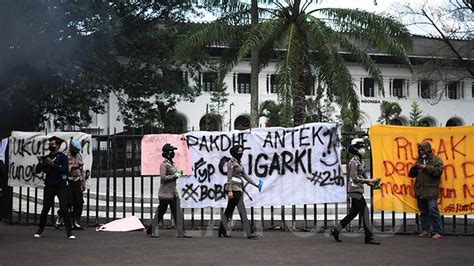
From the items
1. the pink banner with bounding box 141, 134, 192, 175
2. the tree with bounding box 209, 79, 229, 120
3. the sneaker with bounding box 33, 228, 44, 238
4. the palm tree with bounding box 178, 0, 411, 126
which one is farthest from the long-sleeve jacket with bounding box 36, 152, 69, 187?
the tree with bounding box 209, 79, 229, 120

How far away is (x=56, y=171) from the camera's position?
10.0 metres

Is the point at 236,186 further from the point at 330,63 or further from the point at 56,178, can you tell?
the point at 330,63

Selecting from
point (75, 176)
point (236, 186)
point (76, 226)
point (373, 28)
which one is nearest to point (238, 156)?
point (236, 186)

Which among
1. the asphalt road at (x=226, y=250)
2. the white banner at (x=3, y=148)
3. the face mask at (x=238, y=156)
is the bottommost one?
the asphalt road at (x=226, y=250)

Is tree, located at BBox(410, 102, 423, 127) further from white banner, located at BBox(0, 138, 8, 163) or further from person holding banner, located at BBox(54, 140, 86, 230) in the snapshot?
person holding banner, located at BBox(54, 140, 86, 230)

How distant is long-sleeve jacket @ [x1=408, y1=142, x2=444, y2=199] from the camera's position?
32.6 feet

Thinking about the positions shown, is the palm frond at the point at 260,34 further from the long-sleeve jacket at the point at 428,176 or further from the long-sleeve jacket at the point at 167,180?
the long-sleeve jacket at the point at 428,176

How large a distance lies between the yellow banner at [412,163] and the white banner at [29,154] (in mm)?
5366

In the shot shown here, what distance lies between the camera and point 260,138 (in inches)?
443

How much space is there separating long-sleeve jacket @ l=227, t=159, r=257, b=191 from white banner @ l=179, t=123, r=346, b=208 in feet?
3.51

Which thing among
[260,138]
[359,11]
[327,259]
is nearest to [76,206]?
[260,138]

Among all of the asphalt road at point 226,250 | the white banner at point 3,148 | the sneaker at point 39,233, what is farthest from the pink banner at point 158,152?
the white banner at point 3,148

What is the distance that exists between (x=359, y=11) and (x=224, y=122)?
33036 millimetres

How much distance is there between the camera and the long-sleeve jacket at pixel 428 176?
9.95 m
